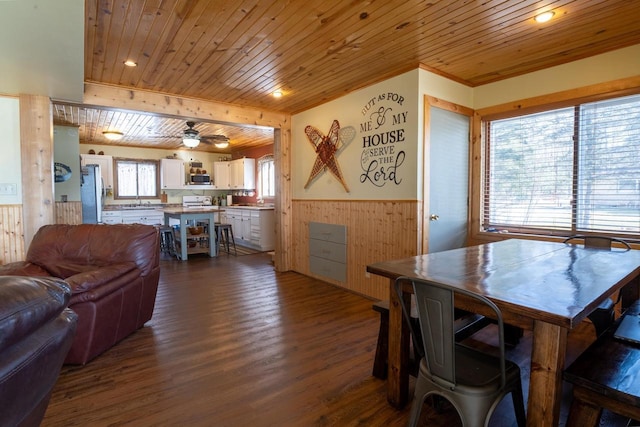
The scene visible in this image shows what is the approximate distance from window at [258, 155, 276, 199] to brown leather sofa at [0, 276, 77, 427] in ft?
23.3

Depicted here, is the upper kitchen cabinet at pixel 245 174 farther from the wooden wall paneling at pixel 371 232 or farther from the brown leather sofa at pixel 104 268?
the brown leather sofa at pixel 104 268

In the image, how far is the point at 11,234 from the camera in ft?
11.9

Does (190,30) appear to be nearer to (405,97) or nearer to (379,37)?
(379,37)

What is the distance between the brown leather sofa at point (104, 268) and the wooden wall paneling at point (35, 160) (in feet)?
2.91

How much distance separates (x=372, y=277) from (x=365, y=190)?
1003mm

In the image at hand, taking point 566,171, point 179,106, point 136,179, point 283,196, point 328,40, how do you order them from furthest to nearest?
point 136,179, point 283,196, point 179,106, point 566,171, point 328,40

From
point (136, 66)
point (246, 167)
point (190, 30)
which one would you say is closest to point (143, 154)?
point (246, 167)

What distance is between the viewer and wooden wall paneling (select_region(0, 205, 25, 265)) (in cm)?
357

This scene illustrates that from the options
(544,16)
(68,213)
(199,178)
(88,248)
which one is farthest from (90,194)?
(544,16)

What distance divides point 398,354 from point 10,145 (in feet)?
14.2

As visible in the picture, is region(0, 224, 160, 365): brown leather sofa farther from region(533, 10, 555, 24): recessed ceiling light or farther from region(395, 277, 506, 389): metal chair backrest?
region(533, 10, 555, 24): recessed ceiling light

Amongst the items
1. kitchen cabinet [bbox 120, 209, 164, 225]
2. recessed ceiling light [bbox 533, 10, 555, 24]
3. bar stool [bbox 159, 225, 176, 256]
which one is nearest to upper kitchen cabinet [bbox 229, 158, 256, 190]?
kitchen cabinet [bbox 120, 209, 164, 225]

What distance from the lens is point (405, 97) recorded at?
3.42 meters

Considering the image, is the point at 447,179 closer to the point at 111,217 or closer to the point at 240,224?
the point at 240,224
